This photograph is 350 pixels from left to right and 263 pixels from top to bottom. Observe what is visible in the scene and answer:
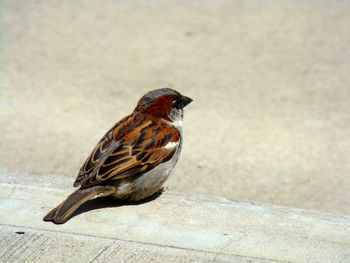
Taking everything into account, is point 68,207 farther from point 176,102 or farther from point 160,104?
point 176,102

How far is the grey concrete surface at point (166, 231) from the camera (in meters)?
2.64

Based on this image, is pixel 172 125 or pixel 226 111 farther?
pixel 226 111

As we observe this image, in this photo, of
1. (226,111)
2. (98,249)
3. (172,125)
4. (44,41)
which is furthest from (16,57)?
(98,249)

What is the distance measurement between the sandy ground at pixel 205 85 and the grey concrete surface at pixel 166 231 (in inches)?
55.9

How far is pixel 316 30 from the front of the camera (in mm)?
7441

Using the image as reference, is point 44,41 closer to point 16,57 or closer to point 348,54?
point 16,57

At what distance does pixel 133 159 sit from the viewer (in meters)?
3.06

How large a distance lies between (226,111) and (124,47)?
196cm

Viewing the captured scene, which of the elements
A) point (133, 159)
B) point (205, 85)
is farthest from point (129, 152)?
point (205, 85)

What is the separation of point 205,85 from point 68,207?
381 centimetres

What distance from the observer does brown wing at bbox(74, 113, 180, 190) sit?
9.88ft

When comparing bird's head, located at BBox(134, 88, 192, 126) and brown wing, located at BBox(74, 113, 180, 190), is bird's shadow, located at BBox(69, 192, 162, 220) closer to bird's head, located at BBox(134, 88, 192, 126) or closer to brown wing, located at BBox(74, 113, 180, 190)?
brown wing, located at BBox(74, 113, 180, 190)

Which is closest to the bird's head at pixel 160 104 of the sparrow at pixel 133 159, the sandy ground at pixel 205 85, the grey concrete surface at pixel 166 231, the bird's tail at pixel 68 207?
the sparrow at pixel 133 159

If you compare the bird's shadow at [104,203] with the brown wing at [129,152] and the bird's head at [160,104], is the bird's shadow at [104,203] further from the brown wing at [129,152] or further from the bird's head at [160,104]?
the bird's head at [160,104]
